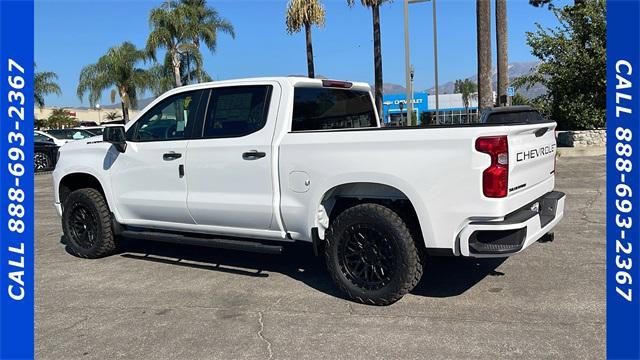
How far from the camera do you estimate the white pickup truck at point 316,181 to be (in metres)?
4.04

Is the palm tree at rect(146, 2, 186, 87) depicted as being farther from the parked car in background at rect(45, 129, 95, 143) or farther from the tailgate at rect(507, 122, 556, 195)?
the tailgate at rect(507, 122, 556, 195)

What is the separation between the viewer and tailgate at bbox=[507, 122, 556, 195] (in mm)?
4027

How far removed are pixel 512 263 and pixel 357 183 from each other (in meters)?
2.17


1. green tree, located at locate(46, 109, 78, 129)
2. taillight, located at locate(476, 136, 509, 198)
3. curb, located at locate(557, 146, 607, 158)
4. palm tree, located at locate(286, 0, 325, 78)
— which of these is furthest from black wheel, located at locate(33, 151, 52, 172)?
green tree, located at locate(46, 109, 78, 129)

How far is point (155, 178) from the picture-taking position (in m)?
5.77

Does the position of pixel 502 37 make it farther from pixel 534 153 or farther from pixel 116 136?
pixel 116 136

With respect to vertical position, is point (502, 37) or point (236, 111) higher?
point (502, 37)

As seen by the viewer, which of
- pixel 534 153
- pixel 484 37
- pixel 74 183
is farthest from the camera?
pixel 484 37

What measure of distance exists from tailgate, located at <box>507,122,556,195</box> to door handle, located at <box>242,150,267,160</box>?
217 cm

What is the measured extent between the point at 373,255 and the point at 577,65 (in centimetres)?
1520

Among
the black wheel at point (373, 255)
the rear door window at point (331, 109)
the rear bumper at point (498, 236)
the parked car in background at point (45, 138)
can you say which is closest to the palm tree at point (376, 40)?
the parked car in background at point (45, 138)

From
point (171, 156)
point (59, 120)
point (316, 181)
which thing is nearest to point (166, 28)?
point (171, 156)

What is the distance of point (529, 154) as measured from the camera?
4.32 m

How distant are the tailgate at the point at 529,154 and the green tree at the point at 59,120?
6184 centimetres
